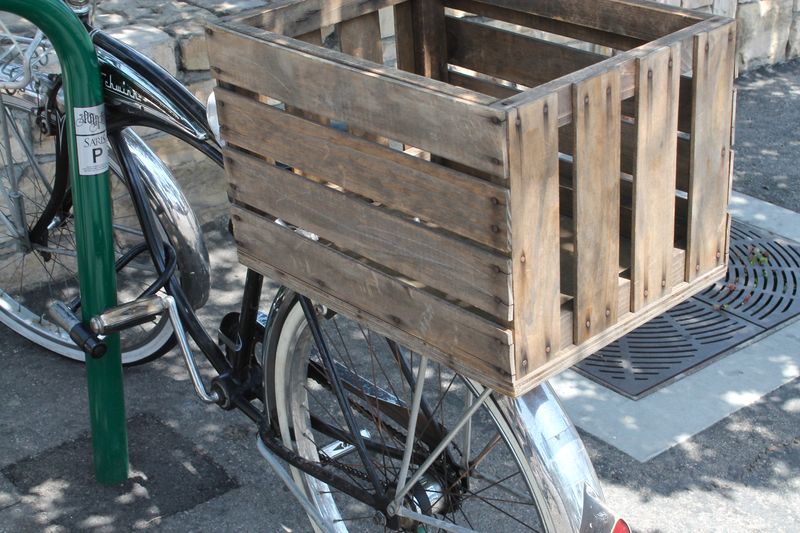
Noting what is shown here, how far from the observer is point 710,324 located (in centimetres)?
421

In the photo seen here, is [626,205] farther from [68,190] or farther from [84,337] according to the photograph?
[68,190]

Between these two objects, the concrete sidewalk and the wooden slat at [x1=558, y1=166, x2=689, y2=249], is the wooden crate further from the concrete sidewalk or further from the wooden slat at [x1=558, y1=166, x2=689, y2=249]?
the concrete sidewalk

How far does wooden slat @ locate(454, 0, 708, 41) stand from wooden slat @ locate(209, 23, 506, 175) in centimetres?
60

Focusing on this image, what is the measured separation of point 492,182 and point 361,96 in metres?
0.33

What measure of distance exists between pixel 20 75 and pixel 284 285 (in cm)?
132

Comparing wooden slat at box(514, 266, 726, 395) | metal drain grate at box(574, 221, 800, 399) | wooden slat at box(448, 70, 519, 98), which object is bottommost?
metal drain grate at box(574, 221, 800, 399)

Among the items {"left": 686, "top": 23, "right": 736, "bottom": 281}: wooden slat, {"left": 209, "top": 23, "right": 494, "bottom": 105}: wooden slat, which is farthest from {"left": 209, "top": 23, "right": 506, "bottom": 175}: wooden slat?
{"left": 686, "top": 23, "right": 736, "bottom": 281}: wooden slat

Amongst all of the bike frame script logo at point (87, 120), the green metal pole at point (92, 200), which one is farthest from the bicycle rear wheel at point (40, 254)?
the bike frame script logo at point (87, 120)

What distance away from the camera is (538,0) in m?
2.61

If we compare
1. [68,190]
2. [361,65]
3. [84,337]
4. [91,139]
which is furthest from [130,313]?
[361,65]

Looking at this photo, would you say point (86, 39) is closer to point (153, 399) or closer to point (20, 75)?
point (20, 75)

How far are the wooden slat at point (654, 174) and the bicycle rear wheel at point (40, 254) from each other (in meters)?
1.89

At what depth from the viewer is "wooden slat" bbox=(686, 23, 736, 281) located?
2191mm

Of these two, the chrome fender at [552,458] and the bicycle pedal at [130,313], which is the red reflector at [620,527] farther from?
the bicycle pedal at [130,313]
